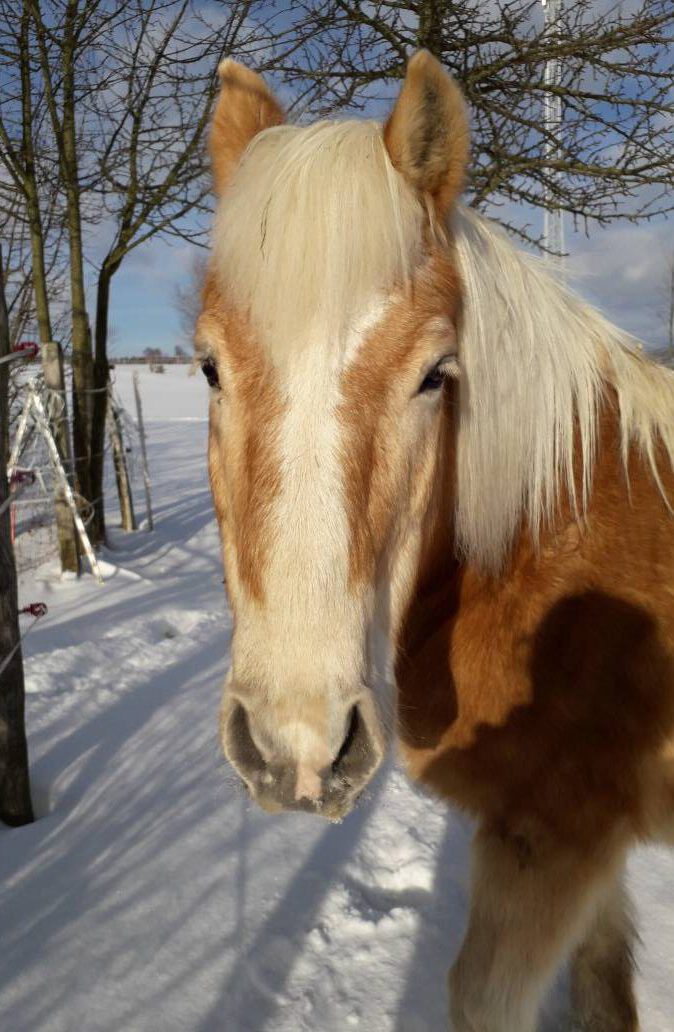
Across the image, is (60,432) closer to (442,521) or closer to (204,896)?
(204,896)

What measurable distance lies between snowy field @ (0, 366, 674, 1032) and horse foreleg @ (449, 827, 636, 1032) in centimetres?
49

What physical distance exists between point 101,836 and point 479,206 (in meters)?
5.22

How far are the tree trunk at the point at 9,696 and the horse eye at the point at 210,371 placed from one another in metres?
1.72

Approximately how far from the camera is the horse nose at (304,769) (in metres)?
1.17

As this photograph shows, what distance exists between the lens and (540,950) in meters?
1.70

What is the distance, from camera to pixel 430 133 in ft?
5.13

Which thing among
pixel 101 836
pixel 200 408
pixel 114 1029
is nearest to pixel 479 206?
pixel 101 836

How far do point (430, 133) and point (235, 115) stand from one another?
641 millimetres

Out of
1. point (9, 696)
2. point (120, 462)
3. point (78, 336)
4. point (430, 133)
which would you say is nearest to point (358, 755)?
point (430, 133)

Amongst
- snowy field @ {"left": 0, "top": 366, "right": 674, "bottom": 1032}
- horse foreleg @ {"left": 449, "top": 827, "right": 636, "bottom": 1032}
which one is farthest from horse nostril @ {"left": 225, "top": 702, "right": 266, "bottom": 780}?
horse foreleg @ {"left": 449, "top": 827, "right": 636, "bottom": 1032}

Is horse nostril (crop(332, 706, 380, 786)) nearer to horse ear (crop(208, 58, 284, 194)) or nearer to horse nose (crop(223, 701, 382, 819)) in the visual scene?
horse nose (crop(223, 701, 382, 819))

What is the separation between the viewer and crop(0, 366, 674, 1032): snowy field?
2.15 m

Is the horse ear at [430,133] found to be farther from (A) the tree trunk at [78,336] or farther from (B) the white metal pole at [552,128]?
(A) the tree trunk at [78,336]

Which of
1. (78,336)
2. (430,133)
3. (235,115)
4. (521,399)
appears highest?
(78,336)
